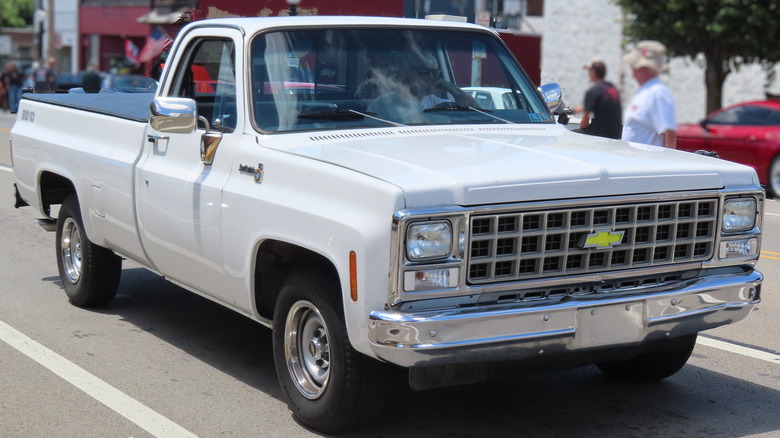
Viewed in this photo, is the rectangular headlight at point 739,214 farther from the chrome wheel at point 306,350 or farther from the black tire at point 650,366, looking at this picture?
the chrome wheel at point 306,350

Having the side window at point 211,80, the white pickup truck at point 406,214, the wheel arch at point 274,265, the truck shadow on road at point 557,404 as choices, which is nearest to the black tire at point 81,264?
the white pickup truck at point 406,214

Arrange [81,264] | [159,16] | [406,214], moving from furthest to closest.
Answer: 1. [159,16]
2. [81,264]
3. [406,214]

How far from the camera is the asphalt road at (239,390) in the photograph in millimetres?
5168

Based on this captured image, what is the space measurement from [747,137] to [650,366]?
10848 millimetres

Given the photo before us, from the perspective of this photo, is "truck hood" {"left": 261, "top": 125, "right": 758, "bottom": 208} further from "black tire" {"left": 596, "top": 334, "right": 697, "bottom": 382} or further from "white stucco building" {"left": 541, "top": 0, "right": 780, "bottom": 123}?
"white stucco building" {"left": 541, "top": 0, "right": 780, "bottom": 123}

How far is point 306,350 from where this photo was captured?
5109mm

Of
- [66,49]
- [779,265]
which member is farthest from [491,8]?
[66,49]

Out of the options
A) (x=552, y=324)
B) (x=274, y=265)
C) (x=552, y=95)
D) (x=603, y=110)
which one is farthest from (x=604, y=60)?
(x=552, y=324)

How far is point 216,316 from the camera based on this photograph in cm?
741

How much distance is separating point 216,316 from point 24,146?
1.97 m

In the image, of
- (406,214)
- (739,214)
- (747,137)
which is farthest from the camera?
(747,137)

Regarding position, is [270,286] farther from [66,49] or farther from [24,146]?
[66,49]

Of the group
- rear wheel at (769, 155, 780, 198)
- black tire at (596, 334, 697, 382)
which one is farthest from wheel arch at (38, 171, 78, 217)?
rear wheel at (769, 155, 780, 198)

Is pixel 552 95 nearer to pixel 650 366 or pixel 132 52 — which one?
pixel 650 366
